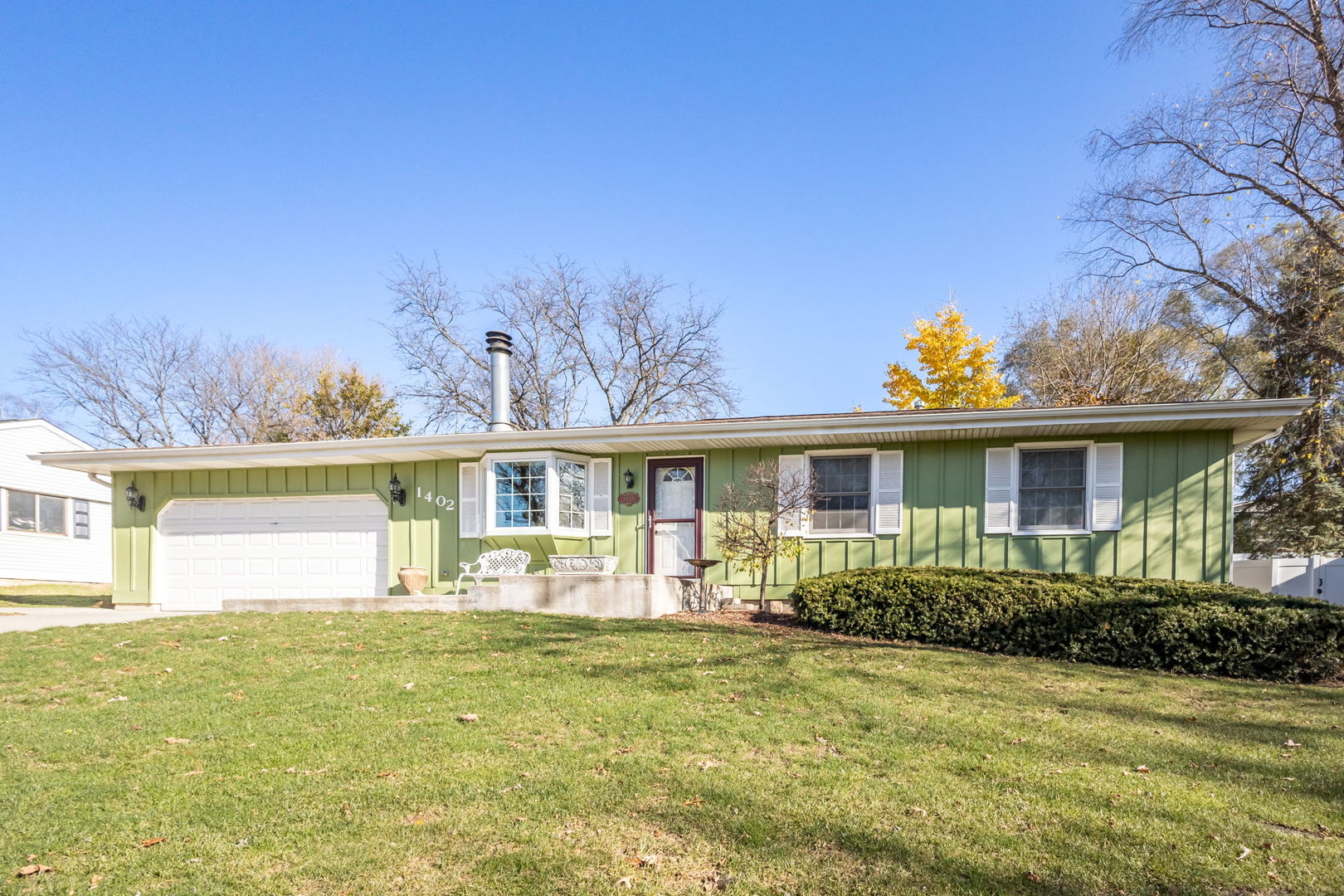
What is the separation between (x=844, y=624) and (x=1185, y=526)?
5.01m

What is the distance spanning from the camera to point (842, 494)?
10828mm

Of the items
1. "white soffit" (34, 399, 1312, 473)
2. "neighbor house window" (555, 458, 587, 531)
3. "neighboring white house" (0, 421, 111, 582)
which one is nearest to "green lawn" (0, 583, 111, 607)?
"neighboring white house" (0, 421, 111, 582)

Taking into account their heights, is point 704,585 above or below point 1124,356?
below

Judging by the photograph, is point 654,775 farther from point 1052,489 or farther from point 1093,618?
point 1052,489

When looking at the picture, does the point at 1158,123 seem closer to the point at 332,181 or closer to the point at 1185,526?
the point at 1185,526

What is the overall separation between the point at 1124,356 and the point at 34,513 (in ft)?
97.6

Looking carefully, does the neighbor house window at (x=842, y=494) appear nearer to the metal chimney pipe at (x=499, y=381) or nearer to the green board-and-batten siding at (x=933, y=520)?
the green board-and-batten siding at (x=933, y=520)

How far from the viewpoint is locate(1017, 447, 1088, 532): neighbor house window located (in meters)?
10.1

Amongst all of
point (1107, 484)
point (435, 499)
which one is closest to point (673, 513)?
point (435, 499)

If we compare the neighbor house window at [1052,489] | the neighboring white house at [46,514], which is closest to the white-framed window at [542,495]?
the neighbor house window at [1052,489]

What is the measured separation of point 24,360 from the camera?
88.4ft

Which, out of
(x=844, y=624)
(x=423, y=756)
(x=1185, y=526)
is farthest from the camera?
(x=1185, y=526)

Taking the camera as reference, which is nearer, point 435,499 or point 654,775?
point 654,775

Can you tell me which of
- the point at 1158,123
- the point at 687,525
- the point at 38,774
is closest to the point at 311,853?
the point at 38,774
